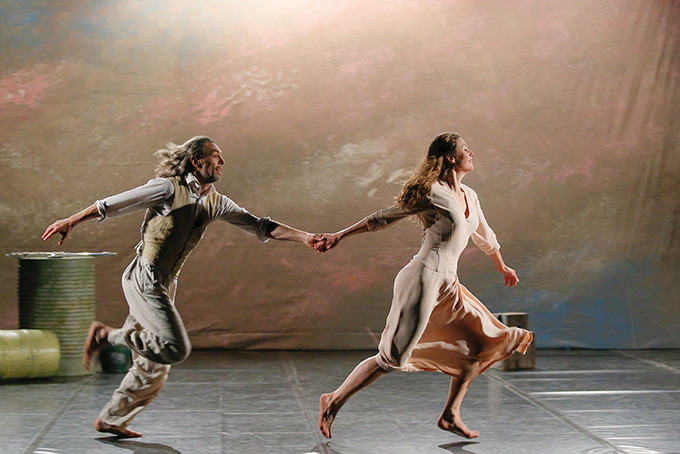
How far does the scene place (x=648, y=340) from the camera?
8305mm

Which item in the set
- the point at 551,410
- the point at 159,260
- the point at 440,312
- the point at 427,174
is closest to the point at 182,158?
the point at 159,260

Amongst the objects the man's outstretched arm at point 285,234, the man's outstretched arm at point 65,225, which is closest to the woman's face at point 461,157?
the man's outstretched arm at point 285,234

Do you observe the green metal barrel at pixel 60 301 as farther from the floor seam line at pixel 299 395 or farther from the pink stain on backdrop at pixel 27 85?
the pink stain on backdrop at pixel 27 85

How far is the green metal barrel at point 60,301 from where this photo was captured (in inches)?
261

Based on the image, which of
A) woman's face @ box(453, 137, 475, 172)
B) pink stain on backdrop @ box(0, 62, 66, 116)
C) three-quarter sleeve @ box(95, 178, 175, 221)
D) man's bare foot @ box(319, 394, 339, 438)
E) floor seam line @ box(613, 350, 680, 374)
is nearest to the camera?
three-quarter sleeve @ box(95, 178, 175, 221)

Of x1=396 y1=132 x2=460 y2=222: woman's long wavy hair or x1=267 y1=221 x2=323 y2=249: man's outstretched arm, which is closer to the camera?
x1=396 y1=132 x2=460 y2=222: woman's long wavy hair

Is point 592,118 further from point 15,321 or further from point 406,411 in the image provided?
point 15,321

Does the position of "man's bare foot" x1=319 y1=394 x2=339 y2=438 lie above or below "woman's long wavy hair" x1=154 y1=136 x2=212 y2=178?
below

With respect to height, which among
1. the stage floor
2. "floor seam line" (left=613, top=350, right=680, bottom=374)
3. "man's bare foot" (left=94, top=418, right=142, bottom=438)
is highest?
"man's bare foot" (left=94, top=418, right=142, bottom=438)

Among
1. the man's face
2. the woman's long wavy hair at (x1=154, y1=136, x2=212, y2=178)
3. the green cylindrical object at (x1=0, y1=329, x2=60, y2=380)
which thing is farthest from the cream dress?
the green cylindrical object at (x1=0, y1=329, x2=60, y2=380)

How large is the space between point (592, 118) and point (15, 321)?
5411 mm

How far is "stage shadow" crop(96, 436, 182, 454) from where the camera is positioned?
4.35 m

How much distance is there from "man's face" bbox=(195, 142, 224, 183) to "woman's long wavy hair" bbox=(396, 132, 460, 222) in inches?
35.7

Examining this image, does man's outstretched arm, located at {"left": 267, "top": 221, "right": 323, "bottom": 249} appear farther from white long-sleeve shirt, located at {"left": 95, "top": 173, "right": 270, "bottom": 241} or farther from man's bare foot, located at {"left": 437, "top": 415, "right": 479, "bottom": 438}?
man's bare foot, located at {"left": 437, "top": 415, "right": 479, "bottom": 438}
